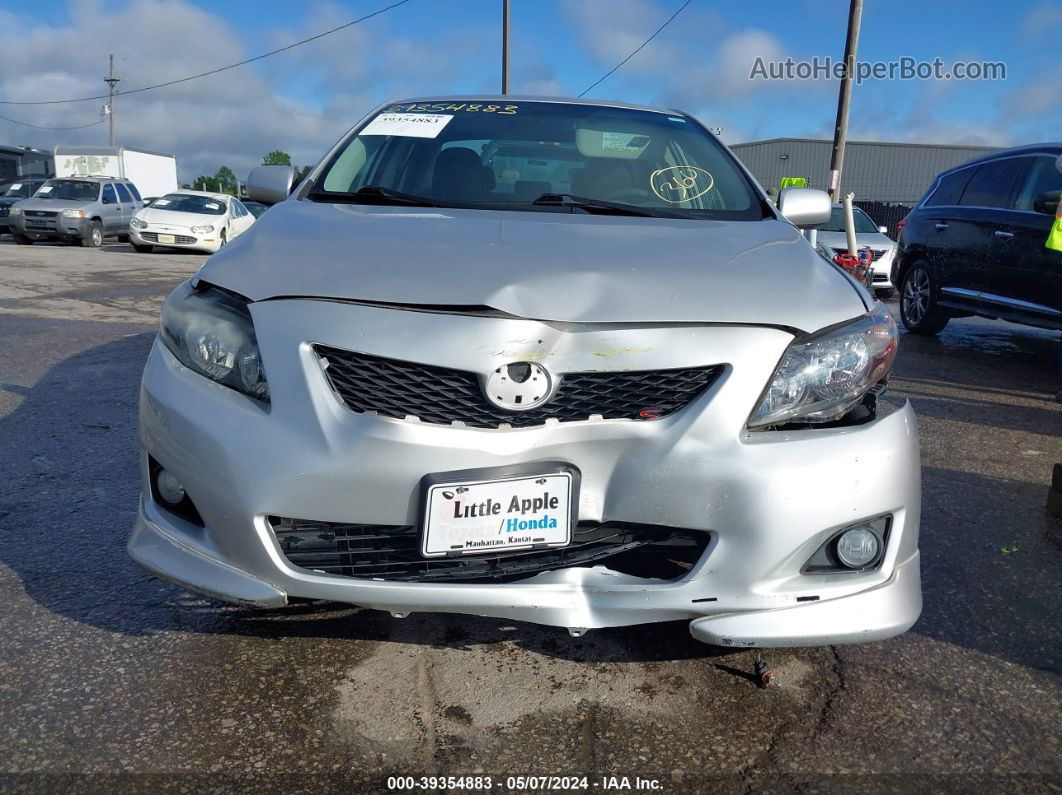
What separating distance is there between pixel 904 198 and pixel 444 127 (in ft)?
143

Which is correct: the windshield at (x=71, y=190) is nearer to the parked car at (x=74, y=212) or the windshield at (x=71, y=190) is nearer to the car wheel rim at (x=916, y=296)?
the parked car at (x=74, y=212)

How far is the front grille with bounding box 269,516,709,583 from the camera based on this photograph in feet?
6.22

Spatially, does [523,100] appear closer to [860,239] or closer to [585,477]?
[585,477]

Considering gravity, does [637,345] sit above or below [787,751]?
above

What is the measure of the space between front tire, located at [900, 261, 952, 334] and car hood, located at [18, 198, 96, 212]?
1696 cm

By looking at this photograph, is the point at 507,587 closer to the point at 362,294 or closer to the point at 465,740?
the point at 465,740

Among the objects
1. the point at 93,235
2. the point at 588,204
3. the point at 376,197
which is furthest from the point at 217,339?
the point at 93,235

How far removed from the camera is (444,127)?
3.29m

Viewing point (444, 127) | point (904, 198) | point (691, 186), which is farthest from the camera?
point (904, 198)

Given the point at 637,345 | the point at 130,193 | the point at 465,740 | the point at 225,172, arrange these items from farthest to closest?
1. the point at 225,172
2. the point at 130,193
3. the point at 465,740
4. the point at 637,345

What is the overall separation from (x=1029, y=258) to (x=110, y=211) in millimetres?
18984

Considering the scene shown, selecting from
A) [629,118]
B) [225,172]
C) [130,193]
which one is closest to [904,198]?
[130,193]

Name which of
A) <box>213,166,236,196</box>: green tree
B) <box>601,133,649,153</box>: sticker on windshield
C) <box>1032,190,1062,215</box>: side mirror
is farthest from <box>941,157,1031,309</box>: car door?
<box>213,166,236,196</box>: green tree

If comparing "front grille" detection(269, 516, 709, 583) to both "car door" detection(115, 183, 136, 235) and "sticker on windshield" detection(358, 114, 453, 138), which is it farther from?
"car door" detection(115, 183, 136, 235)
